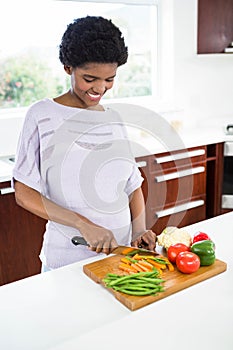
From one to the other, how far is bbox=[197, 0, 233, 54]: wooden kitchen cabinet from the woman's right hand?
2.39m

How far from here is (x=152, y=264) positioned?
3.84 ft

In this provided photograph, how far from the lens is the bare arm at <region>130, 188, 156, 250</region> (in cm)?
134

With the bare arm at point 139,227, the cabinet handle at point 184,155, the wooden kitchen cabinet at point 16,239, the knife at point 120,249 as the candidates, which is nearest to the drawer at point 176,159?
the cabinet handle at point 184,155

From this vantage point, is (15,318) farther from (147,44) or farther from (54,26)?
(147,44)

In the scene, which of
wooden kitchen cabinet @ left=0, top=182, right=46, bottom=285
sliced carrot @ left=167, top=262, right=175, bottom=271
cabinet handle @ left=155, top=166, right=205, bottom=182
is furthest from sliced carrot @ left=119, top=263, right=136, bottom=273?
cabinet handle @ left=155, top=166, right=205, bottom=182

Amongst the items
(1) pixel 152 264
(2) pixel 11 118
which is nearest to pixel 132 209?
(1) pixel 152 264

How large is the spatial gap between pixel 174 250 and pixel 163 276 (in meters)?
0.10

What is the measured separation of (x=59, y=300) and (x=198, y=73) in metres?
2.68

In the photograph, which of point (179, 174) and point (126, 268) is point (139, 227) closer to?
point (126, 268)

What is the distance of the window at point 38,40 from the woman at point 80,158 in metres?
1.49

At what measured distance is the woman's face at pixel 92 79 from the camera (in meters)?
1.18

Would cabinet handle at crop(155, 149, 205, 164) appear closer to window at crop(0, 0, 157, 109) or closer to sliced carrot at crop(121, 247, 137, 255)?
window at crop(0, 0, 157, 109)

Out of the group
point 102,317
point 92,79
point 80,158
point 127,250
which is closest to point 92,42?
point 92,79

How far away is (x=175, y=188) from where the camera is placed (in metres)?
2.85
